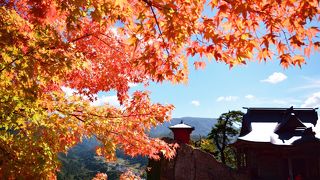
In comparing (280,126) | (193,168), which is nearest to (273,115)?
(280,126)

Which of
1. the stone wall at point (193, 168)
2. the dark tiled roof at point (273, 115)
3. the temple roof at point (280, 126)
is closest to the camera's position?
the stone wall at point (193, 168)

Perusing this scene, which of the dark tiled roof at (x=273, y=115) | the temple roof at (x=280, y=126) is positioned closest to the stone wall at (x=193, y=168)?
the temple roof at (x=280, y=126)

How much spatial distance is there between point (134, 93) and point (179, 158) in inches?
413

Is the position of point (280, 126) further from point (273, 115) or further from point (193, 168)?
point (193, 168)

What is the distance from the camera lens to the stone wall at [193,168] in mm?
18594

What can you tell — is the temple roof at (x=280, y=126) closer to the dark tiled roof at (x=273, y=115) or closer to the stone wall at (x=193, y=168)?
the dark tiled roof at (x=273, y=115)

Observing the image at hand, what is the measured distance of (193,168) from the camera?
61.3 ft

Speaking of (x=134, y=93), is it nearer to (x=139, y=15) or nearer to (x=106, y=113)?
(x=106, y=113)

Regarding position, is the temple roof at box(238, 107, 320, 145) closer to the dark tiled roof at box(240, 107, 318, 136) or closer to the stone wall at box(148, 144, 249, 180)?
the dark tiled roof at box(240, 107, 318, 136)

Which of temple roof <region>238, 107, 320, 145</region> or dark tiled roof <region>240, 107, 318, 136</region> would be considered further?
dark tiled roof <region>240, 107, 318, 136</region>

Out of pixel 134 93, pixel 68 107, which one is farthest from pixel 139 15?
pixel 134 93

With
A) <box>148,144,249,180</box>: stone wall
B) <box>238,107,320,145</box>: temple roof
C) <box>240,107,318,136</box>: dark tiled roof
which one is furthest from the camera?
<box>240,107,318,136</box>: dark tiled roof

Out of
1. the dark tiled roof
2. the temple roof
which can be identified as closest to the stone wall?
the temple roof

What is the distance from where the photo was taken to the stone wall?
732 inches
